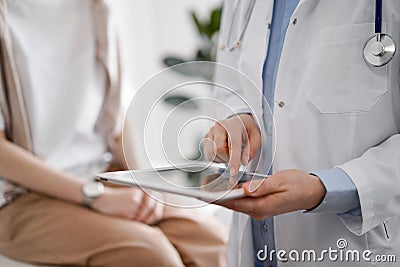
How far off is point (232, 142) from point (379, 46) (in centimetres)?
25

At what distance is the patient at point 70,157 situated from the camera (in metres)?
1.20

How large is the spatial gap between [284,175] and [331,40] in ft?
0.72

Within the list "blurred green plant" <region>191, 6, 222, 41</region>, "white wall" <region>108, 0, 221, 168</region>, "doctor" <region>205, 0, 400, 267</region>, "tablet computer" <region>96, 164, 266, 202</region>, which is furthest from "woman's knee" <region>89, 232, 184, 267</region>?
"white wall" <region>108, 0, 221, 168</region>

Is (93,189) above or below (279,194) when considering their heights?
below

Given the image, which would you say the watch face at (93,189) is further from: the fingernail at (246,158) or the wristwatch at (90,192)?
the fingernail at (246,158)

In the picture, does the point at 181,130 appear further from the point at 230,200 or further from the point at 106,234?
the point at 106,234

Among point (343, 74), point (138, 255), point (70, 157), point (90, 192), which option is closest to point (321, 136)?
point (343, 74)

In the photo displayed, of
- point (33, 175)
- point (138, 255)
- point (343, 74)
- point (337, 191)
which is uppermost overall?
point (343, 74)

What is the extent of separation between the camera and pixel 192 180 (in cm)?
77

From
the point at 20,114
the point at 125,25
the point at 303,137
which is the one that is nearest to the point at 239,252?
the point at 303,137

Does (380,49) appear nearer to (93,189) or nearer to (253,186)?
(253,186)

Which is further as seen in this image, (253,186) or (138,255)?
(138,255)

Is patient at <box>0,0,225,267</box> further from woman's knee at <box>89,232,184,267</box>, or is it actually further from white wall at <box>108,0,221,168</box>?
white wall at <box>108,0,221,168</box>

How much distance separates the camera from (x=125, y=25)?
8.80 feet
